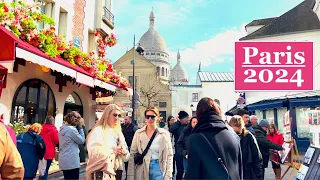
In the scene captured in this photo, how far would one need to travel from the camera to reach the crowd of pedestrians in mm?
2906

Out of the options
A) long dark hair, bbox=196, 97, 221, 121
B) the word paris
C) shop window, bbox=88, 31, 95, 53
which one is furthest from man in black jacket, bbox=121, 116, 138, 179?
shop window, bbox=88, 31, 95, 53

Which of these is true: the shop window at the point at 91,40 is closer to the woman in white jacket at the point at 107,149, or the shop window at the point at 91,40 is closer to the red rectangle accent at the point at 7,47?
the red rectangle accent at the point at 7,47

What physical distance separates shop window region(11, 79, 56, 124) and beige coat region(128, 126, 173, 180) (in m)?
5.64

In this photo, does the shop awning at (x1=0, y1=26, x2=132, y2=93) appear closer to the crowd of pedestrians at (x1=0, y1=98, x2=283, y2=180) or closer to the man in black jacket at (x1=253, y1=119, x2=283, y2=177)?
the crowd of pedestrians at (x1=0, y1=98, x2=283, y2=180)

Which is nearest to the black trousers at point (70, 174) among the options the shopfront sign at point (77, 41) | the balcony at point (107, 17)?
the shopfront sign at point (77, 41)

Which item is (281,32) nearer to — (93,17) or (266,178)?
(93,17)

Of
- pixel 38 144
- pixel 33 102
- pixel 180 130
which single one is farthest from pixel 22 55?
pixel 180 130

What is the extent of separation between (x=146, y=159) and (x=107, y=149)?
637 mm

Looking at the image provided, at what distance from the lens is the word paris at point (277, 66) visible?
13.4 ft

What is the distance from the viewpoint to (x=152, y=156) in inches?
179

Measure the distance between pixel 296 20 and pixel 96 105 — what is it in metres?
22.8

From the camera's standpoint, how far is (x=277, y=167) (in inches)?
322

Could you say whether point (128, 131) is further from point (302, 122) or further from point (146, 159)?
point (302, 122)

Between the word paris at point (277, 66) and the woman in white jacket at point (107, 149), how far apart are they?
199 cm
